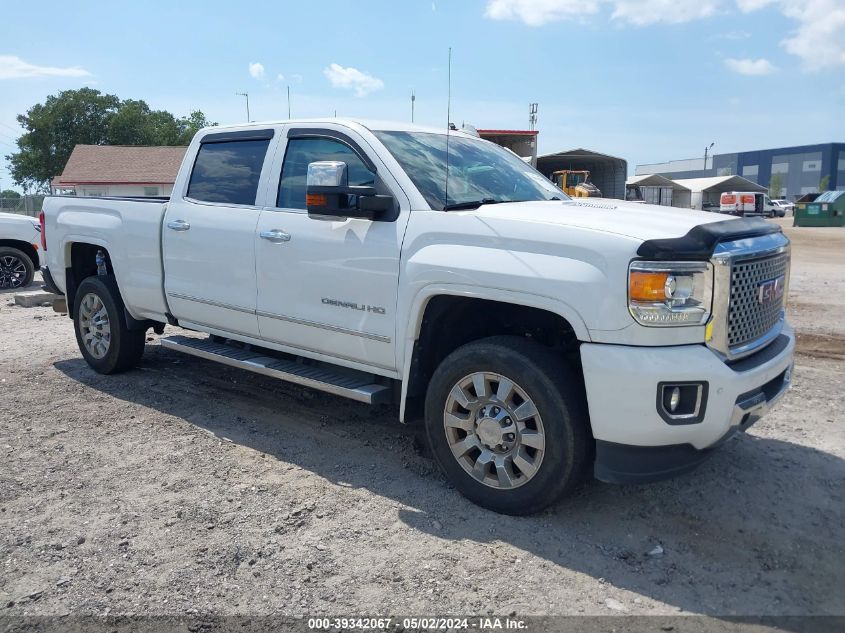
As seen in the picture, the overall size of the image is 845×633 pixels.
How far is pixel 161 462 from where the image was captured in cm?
461

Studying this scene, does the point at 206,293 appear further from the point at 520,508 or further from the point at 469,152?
the point at 520,508

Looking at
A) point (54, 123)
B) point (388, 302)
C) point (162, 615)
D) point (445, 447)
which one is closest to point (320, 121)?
point (388, 302)

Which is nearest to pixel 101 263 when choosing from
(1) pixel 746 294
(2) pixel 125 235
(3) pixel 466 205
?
(2) pixel 125 235

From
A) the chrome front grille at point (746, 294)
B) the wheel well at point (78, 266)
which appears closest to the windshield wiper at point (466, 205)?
the chrome front grille at point (746, 294)

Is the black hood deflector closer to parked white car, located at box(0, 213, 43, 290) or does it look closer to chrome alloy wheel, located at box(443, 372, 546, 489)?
chrome alloy wheel, located at box(443, 372, 546, 489)

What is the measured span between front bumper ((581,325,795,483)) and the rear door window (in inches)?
114

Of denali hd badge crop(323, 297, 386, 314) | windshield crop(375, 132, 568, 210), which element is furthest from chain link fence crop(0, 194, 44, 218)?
denali hd badge crop(323, 297, 386, 314)

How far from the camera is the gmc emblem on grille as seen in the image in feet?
12.3

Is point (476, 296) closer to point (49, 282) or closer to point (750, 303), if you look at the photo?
point (750, 303)

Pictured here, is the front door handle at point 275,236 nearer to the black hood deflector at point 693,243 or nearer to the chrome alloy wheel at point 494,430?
the chrome alloy wheel at point 494,430

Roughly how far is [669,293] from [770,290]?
953 millimetres

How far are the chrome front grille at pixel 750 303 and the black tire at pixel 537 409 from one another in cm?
82

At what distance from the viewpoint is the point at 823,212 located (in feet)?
131

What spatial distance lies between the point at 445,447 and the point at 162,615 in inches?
64.8
